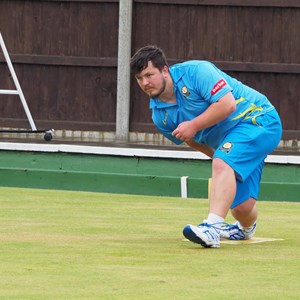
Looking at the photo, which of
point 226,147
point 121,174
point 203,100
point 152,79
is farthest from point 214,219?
point 121,174

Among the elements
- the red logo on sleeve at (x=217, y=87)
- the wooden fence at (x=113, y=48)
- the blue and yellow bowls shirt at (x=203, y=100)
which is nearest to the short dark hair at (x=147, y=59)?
the blue and yellow bowls shirt at (x=203, y=100)

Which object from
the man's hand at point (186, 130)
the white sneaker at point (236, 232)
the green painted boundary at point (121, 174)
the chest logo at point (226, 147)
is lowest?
the green painted boundary at point (121, 174)

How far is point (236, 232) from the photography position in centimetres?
726

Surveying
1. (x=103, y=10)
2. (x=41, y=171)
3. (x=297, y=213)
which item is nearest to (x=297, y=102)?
(x=103, y=10)

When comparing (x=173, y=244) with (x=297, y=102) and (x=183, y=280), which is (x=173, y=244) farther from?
(x=297, y=102)

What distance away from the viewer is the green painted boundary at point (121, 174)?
1130cm

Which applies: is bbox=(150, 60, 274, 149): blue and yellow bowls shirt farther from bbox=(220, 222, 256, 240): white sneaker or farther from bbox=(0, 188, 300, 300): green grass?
bbox=(0, 188, 300, 300): green grass

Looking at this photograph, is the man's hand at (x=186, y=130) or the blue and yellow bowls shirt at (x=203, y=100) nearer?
the man's hand at (x=186, y=130)

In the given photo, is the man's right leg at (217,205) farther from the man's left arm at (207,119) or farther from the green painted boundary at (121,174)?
the green painted boundary at (121,174)

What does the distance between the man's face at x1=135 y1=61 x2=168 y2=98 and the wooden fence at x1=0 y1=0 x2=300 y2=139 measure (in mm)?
7182

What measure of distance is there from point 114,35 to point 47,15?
2.49ft

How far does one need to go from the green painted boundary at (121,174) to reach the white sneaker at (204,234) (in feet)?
15.0

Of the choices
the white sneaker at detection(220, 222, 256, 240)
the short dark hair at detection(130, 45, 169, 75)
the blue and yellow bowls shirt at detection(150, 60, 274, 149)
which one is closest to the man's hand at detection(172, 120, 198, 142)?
the blue and yellow bowls shirt at detection(150, 60, 274, 149)

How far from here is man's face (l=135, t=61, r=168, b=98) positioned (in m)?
6.66
